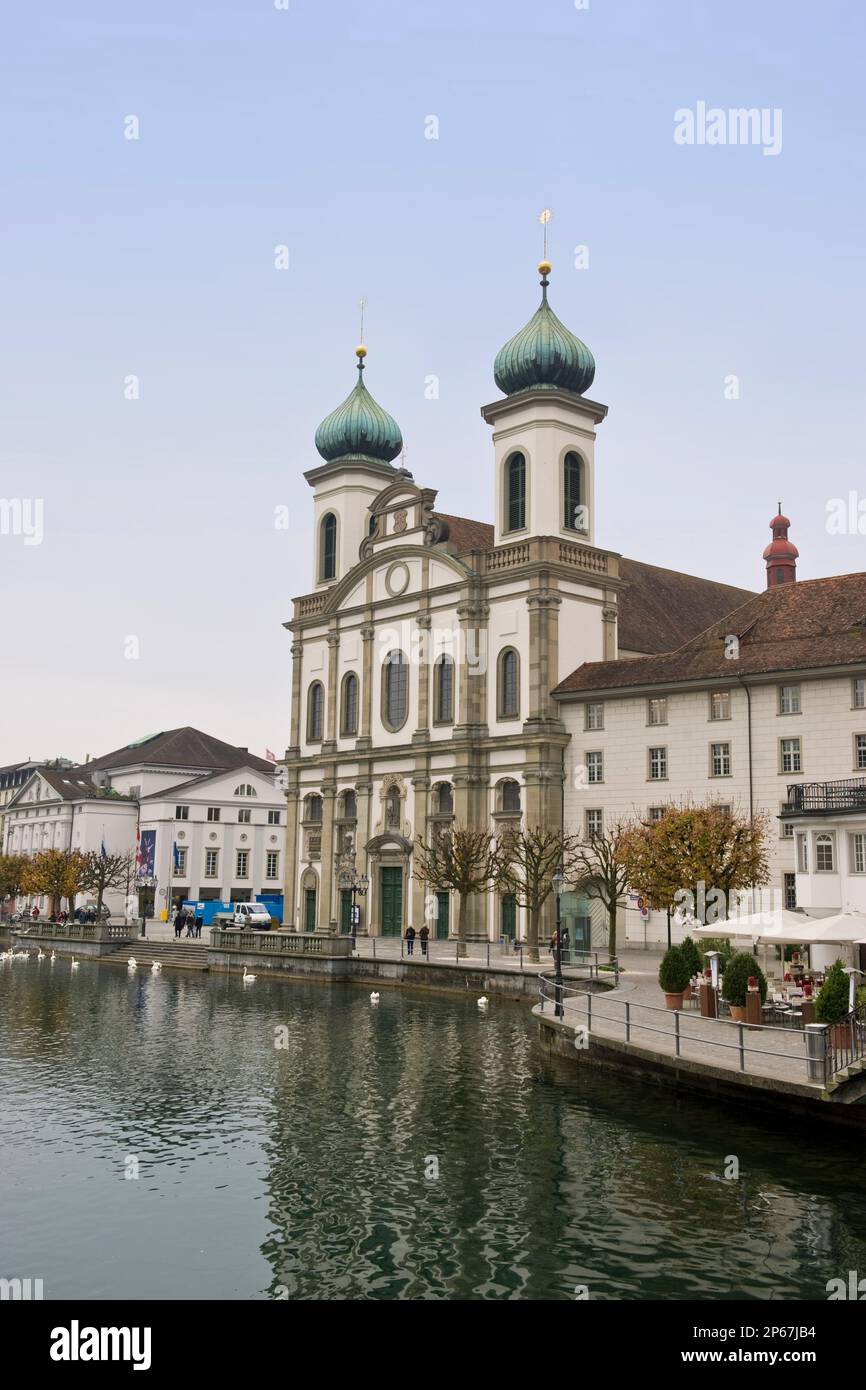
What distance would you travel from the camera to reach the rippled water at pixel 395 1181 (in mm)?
14492

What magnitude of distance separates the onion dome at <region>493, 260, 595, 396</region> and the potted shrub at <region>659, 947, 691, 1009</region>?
38380 millimetres

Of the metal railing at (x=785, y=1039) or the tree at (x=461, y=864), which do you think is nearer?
the metal railing at (x=785, y=1039)

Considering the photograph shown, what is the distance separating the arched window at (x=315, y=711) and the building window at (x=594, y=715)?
1990cm

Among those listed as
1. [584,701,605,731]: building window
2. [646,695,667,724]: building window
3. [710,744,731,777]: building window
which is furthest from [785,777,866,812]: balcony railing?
[584,701,605,731]: building window

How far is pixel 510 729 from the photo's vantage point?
6125 cm

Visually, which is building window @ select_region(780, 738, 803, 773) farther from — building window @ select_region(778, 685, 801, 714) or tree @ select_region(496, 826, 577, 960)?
tree @ select_region(496, 826, 577, 960)

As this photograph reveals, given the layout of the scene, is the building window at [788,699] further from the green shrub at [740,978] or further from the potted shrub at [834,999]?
the potted shrub at [834,999]

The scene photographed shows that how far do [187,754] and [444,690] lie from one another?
50484 mm

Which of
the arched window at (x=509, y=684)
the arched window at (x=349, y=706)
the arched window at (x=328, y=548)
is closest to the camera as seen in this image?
the arched window at (x=509, y=684)

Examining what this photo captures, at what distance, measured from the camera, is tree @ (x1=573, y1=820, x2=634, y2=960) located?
4784 cm

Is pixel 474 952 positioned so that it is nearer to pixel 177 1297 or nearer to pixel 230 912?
pixel 230 912

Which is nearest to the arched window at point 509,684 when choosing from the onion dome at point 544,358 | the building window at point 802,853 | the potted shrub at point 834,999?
the onion dome at point 544,358
